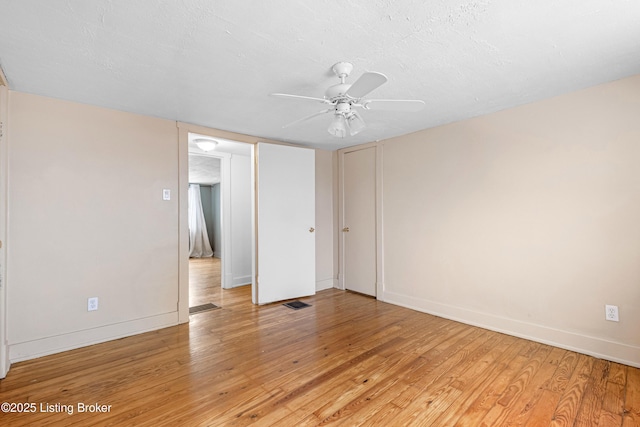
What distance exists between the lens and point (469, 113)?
116 inches

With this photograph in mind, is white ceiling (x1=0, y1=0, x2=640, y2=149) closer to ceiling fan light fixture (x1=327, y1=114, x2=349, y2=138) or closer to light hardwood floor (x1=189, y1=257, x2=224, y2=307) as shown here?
ceiling fan light fixture (x1=327, y1=114, x2=349, y2=138)

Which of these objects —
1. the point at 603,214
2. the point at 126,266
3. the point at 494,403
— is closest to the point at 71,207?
the point at 126,266

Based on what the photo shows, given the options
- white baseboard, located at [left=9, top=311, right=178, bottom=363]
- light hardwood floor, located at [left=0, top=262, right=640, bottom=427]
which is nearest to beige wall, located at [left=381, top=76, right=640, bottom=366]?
light hardwood floor, located at [left=0, top=262, right=640, bottom=427]

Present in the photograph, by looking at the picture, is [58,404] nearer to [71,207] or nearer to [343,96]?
[71,207]

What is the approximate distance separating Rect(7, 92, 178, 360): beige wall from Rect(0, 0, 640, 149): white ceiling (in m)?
0.31

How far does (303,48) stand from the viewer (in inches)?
70.1

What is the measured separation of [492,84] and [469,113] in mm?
635

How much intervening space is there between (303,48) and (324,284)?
139 inches

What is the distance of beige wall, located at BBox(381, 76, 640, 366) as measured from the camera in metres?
2.28

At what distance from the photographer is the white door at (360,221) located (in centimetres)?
416

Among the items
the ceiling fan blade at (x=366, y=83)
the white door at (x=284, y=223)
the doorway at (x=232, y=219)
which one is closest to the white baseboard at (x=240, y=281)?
the doorway at (x=232, y=219)

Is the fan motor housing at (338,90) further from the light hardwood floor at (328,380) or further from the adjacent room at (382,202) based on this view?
the light hardwood floor at (328,380)

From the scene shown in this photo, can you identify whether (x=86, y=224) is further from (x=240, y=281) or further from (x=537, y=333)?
(x=537, y=333)

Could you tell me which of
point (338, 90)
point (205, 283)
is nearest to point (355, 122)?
point (338, 90)
